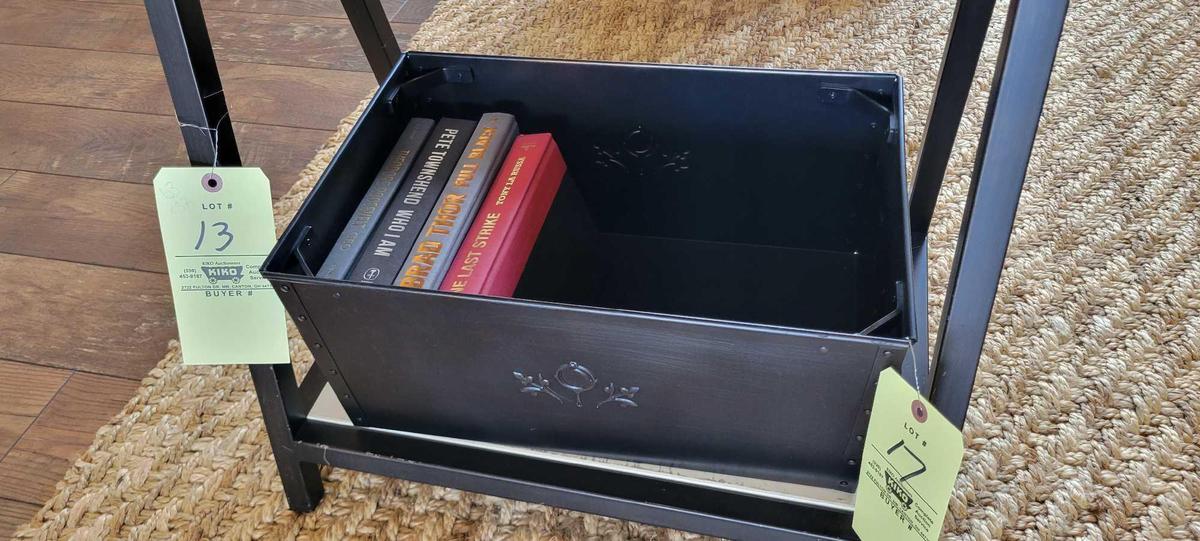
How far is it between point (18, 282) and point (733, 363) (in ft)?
3.43

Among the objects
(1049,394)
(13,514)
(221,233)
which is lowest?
(13,514)

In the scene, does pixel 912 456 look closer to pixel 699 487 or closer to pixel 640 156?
pixel 699 487

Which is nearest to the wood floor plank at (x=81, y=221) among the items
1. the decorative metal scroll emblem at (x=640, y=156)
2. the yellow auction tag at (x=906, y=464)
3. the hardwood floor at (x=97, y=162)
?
the hardwood floor at (x=97, y=162)

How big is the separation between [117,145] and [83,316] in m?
0.39

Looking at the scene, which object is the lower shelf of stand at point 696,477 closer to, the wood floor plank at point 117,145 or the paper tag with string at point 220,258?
the paper tag with string at point 220,258

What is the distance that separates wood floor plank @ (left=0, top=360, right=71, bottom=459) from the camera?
A: 1069 millimetres

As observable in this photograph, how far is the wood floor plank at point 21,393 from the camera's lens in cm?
107

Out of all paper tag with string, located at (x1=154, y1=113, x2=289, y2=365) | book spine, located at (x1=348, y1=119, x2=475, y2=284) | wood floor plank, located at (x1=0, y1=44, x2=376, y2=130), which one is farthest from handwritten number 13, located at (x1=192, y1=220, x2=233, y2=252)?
wood floor plank, located at (x1=0, y1=44, x2=376, y2=130)

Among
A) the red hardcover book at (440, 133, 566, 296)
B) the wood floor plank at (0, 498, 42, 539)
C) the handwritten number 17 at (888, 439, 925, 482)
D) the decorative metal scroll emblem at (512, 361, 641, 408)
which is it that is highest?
the handwritten number 17 at (888, 439, 925, 482)

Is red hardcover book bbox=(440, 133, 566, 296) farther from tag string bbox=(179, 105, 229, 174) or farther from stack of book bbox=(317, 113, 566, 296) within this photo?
tag string bbox=(179, 105, 229, 174)

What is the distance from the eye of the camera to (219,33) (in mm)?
1716

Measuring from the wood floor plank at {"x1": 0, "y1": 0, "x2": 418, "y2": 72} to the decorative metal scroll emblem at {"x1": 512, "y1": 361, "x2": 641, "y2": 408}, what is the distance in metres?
1.00

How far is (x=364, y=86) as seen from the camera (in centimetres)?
156

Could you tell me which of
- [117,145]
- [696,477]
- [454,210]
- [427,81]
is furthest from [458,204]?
[117,145]
